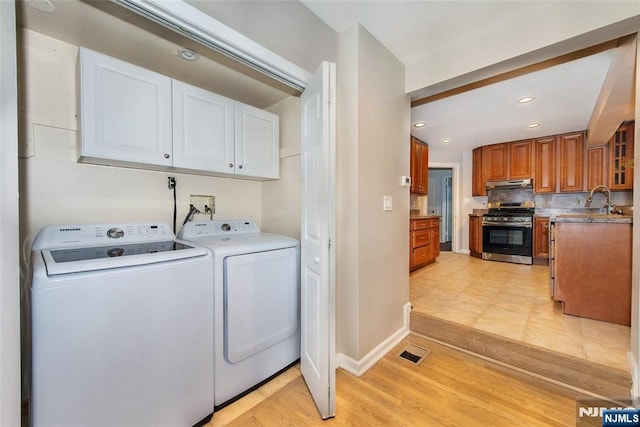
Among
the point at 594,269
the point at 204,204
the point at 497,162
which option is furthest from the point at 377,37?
the point at 497,162

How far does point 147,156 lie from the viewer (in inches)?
62.8

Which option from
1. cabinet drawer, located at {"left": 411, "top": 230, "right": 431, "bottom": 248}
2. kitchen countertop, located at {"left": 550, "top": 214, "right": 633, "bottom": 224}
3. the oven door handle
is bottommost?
cabinet drawer, located at {"left": 411, "top": 230, "right": 431, "bottom": 248}

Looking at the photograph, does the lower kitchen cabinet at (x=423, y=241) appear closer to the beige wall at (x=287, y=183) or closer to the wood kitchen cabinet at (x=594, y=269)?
the wood kitchen cabinet at (x=594, y=269)

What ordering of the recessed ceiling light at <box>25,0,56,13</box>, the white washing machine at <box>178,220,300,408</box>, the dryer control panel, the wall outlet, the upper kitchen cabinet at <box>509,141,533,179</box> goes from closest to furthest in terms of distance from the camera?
the recessed ceiling light at <box>25,0,56,13</box> < the white washing machine at <box>178,220,300,408</box> < the dryer control panel < the wall outlet < the upper kitchen cabinet at <box>509,141,533,179</box>

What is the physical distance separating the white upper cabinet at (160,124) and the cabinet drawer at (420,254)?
2682mm

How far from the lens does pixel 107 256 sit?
1265 millimetres

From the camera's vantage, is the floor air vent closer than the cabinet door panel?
Yes

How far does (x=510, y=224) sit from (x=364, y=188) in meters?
4.13

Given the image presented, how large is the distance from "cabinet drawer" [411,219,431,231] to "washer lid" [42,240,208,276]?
3.11m

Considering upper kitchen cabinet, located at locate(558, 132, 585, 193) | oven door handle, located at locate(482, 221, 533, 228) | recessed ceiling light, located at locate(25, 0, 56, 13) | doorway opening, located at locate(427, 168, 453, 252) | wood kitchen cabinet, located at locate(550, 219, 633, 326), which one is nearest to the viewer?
recessed ceiling light, located at locate(25, 0, 56, 13)

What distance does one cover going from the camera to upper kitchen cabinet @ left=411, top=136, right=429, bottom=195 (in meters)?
4.16

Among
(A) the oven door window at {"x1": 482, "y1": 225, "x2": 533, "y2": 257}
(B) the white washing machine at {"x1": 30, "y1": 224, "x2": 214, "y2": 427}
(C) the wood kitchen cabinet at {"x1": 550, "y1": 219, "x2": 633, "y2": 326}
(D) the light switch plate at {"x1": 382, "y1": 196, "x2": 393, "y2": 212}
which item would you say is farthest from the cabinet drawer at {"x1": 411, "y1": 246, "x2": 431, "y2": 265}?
(B) the white washing machine at {"x1": 30, "y1": 224, "x2": 214, "y2": 427}

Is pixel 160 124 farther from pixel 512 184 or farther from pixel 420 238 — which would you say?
pixel 512 184

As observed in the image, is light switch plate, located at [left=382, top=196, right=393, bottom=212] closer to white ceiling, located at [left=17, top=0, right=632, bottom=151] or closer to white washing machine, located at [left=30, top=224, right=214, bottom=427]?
white ceiling, located at [left=17, top=0, right=632, bottom=151]
